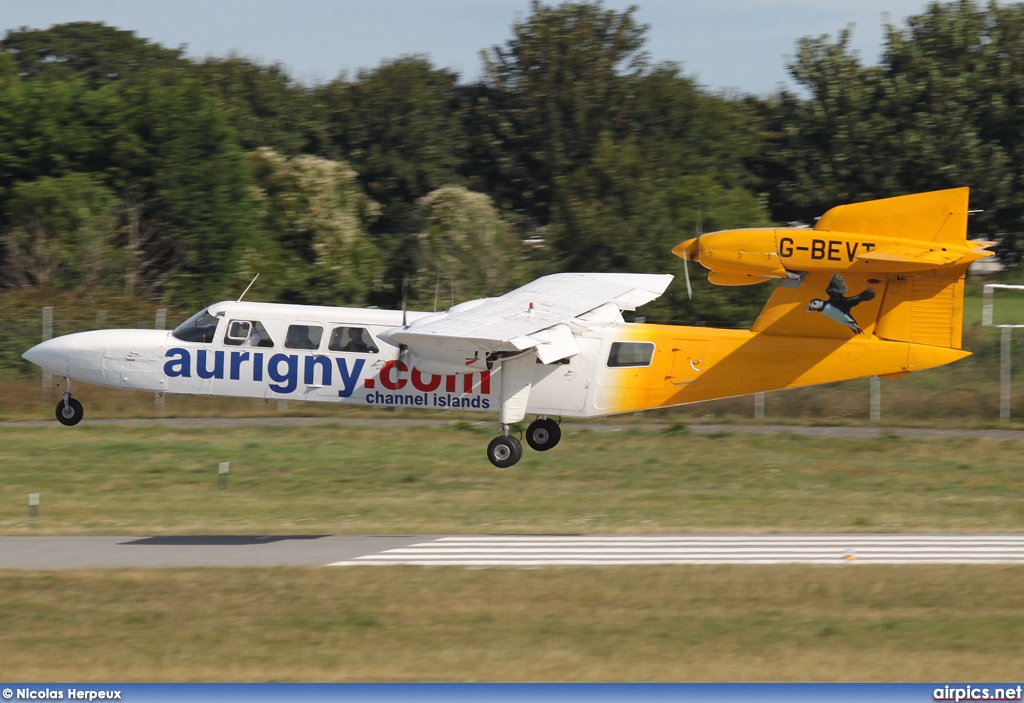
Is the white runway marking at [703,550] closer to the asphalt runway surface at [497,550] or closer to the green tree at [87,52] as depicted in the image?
the asphalt runway surface at [497,550]

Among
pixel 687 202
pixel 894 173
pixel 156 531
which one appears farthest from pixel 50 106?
pixel 894 173

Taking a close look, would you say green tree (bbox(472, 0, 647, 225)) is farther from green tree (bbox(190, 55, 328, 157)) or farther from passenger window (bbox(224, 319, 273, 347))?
passenger window (bbox(224, 319, 273, 347))

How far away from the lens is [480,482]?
2669 centimetres

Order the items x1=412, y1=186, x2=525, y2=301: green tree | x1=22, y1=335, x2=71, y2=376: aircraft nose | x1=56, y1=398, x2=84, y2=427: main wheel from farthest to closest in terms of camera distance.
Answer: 1. x1=412, y1=186, x2=525, y2=301: green tree
2. x1=56, y1=398, x2=84, y2=427: main wheel
3. x1=22, y1=335, x2=71, y2=376: aircraft nose

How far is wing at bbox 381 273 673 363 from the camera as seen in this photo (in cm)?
1938

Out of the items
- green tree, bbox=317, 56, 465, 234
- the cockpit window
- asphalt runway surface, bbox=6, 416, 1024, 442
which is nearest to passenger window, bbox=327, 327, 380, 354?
the cockpit window

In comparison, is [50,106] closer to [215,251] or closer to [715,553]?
[215,251]

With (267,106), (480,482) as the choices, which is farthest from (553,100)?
(480,482)

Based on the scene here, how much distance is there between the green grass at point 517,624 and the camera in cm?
1371

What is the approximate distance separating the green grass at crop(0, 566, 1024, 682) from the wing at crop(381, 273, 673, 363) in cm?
355

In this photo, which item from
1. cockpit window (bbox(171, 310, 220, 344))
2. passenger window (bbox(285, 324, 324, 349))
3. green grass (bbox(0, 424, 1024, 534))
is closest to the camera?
passenger window (bbox(285, 324, 324, 349))

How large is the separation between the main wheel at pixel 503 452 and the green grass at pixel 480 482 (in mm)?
1185

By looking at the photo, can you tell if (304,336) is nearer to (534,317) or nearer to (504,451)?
(504,451)

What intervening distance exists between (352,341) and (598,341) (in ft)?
14.2
